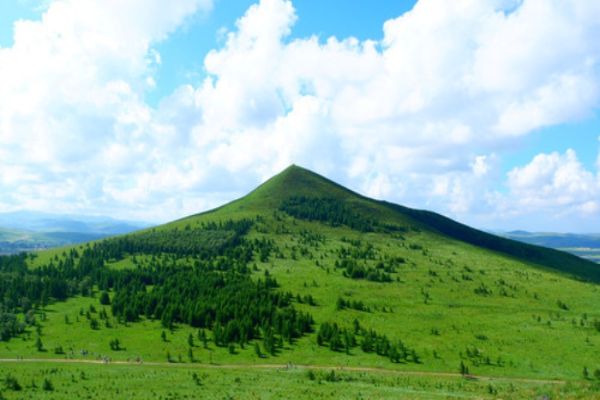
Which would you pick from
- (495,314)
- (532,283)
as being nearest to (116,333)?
(495,314)

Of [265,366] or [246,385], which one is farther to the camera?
[265,366]

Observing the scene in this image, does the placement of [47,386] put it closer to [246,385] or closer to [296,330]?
[246,385]

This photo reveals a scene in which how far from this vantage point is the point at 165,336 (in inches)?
4387

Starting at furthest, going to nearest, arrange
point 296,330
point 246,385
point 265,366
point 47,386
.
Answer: point 296,330 → point 265,366 → point 246,385 → point 47,386

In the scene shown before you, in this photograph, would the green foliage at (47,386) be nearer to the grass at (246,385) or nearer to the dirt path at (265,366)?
the grass at (246,385)

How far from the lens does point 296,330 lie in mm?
113062

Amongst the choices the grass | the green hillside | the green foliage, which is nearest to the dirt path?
the green hillside

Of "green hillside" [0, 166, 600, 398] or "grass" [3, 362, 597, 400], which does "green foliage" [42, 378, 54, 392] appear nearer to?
"grass" [3, 362, 597, 400]

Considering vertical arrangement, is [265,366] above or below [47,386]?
below

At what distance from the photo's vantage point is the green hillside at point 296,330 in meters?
72.3

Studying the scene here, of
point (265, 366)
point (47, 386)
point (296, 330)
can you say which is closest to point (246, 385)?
point (265, 366)

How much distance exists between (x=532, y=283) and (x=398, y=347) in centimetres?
10234

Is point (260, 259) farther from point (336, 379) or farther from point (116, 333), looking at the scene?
point (336, 379)

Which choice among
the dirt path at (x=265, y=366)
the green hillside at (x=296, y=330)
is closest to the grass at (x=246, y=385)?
the green hillside at (x=296, y=330)
